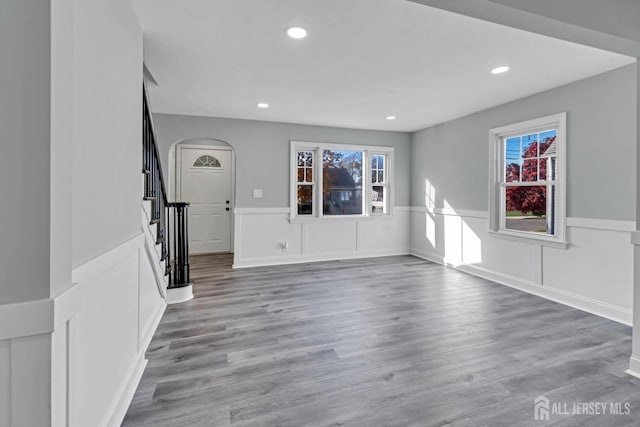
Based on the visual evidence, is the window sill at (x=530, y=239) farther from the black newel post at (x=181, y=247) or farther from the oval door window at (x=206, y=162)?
the oval door window at (x=206, y=162)

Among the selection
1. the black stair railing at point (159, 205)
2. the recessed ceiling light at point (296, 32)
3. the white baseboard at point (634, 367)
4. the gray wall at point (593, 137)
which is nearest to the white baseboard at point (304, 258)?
the black stair railing at point (159, 205)

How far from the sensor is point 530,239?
152 inches

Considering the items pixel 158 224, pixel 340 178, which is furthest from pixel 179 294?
pixel 340 178

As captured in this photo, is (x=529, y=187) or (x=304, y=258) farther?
(x=304, y=258)

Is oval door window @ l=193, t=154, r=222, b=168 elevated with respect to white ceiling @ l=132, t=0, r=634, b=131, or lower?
lower

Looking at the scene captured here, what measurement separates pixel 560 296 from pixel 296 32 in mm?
3861

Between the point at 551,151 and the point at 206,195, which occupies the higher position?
the point at 551,151

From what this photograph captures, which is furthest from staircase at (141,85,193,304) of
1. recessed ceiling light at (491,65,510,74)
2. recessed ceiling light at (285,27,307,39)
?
recessed ceiling light at (491,65,510,74)

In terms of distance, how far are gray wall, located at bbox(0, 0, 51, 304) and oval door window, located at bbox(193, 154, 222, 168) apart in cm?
582

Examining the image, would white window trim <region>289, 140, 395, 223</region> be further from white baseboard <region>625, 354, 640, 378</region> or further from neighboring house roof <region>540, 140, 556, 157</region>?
white baseboard <region>625, 354, 640, 378</region>

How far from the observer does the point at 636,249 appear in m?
2.05

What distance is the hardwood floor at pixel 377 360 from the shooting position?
1720mm

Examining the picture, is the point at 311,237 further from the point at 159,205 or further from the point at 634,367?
the point at 634,367

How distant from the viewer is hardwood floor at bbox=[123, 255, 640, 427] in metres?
1.72
